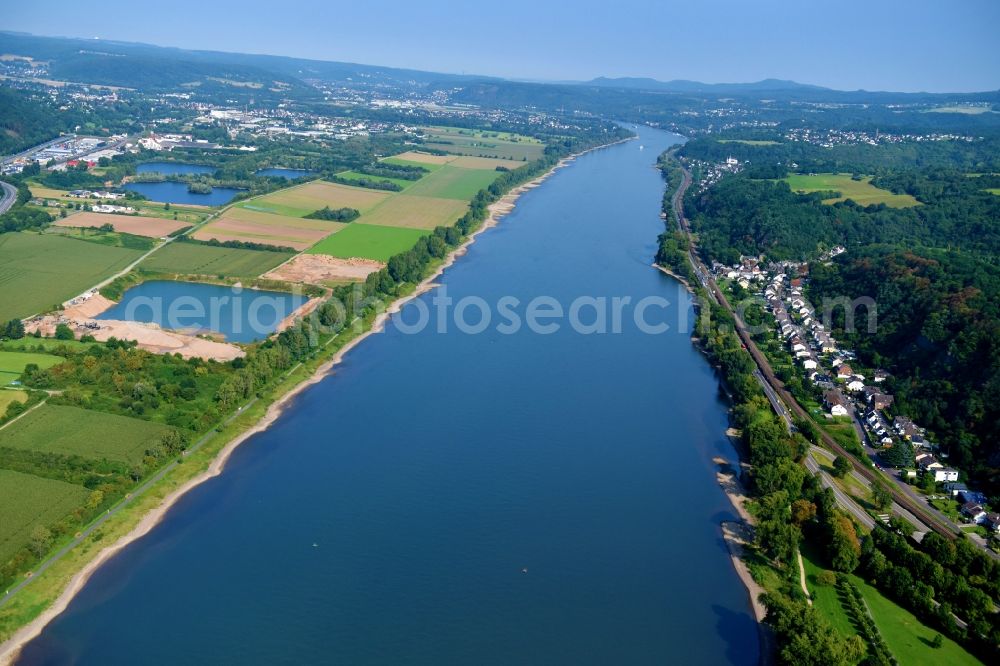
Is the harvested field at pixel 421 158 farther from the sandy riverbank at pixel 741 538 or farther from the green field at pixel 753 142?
the sandy riverbank at pixel 741 538

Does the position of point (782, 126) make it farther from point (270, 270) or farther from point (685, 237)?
point (270, 270)

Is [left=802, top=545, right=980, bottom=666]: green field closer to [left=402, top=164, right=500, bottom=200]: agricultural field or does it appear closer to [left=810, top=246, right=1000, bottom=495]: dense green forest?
[left=810, top=246, right=1000, bottom=495]: dense green forest

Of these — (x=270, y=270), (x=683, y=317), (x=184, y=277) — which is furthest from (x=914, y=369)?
(x=184, y=277)

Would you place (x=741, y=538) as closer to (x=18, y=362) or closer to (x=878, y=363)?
(x=878, y=363)

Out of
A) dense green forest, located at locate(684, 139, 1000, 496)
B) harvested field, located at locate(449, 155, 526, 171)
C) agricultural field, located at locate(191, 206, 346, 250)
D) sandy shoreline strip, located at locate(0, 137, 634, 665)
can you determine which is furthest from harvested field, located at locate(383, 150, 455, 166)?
sandy shoreline strip, located at locate(0, 137, 634, 665)

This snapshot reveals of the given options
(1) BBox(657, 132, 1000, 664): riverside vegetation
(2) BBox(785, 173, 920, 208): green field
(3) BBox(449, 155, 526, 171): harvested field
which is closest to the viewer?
(1) BBox(657, 132, 1000, 664): riverside vegetation
